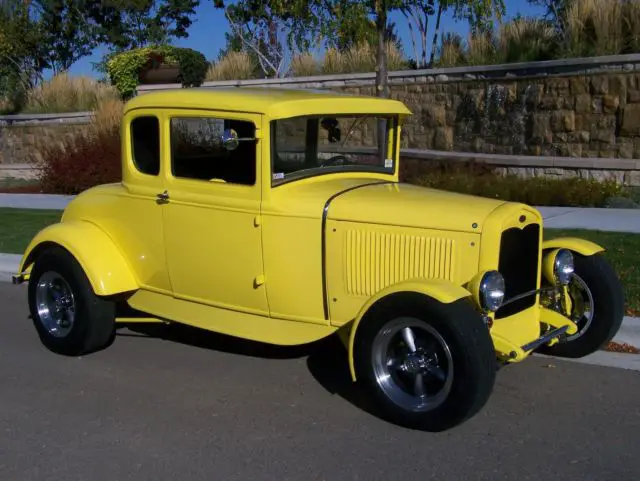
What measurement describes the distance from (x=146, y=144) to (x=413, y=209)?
6.92 ft

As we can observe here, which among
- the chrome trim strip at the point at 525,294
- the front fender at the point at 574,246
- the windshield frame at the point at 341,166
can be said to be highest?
the windshield frame at the point at 341,166

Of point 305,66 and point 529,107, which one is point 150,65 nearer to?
point 305,66

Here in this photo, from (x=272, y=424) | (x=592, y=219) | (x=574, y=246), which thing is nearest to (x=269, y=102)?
(x=272, y=424)

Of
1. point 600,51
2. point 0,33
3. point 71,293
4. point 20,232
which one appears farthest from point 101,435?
point 0,33

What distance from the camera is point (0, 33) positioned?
25844 millimetres

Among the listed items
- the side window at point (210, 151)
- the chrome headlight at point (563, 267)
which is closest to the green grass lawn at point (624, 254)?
the chrome headlight at point (563, 267)

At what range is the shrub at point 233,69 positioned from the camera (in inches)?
813

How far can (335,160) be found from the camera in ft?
18.0

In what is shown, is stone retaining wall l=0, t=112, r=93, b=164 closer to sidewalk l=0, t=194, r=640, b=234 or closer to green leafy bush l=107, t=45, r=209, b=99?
green leafy bush l=107, t=45, r=209, b=99

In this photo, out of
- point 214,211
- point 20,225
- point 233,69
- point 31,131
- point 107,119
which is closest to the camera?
point 214,211

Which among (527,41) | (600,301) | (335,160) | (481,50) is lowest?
(600,301)

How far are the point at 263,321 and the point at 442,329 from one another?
1.41m

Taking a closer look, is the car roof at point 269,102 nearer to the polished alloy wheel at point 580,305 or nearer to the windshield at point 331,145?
the windshield at point 331,145

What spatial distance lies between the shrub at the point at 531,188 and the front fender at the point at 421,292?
743 cm
